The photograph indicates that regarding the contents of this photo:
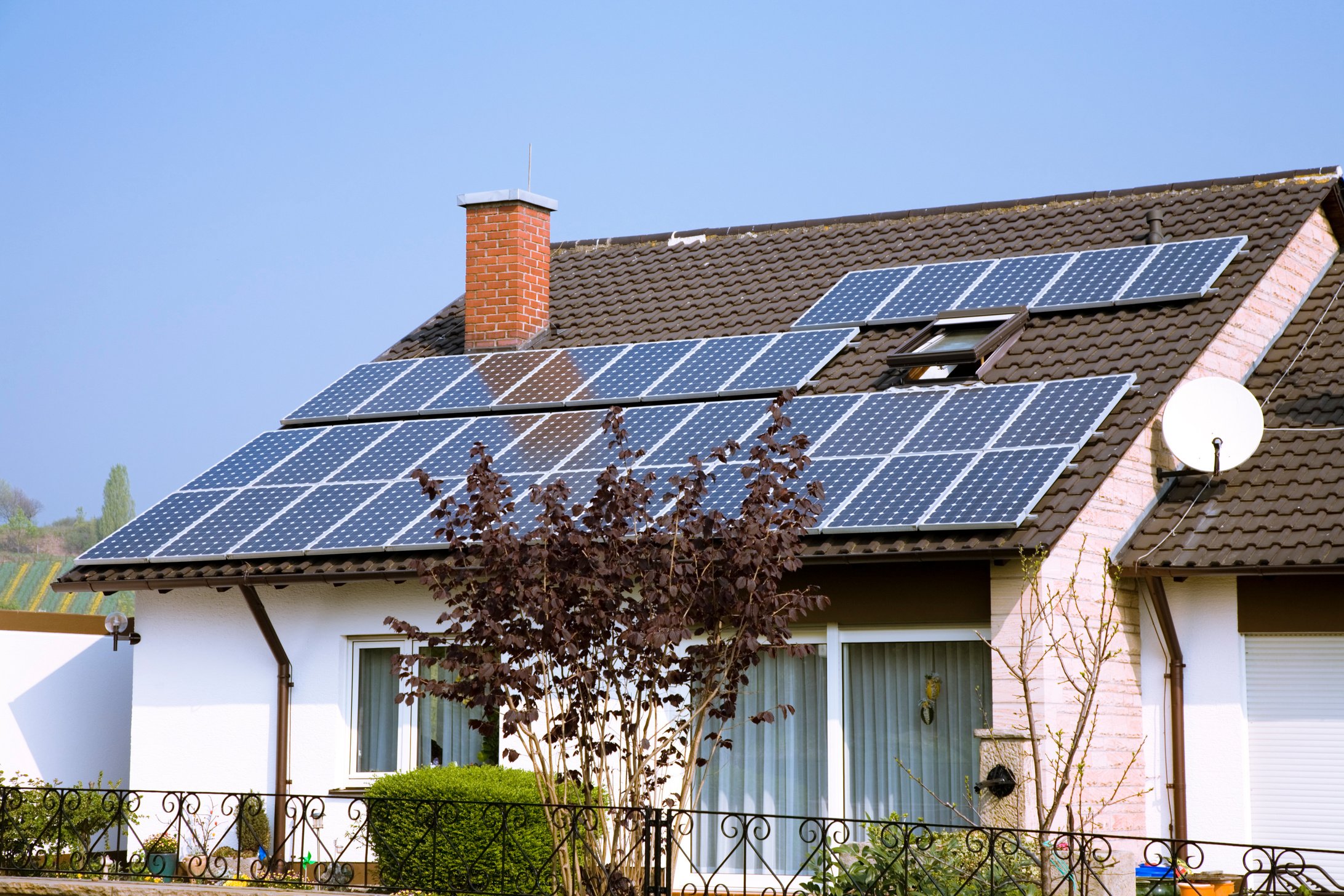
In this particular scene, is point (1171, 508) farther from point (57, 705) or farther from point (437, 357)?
point (57, 705)

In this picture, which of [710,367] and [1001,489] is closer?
[1001,489]

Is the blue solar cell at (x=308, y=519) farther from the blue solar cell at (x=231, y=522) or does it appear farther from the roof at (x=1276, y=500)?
the roof at (x=1276, y=500)

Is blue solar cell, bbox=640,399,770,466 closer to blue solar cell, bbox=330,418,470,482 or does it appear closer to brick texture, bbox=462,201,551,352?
blue solar cell, bbox=330,418,470,482

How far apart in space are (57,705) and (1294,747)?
1279 centimetres

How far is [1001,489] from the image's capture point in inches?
503

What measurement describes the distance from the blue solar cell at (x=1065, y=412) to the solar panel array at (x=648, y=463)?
17mm

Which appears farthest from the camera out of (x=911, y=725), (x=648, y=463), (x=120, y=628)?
(x=120, y=628)

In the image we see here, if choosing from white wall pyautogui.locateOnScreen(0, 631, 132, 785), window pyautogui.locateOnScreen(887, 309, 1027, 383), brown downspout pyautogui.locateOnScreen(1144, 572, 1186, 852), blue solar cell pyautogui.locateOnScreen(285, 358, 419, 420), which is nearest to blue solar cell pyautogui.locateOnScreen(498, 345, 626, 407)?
blue solar cell pyautogui.locateOnScreen(285, 358, 419, 420)

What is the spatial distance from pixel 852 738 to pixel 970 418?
9.59ft

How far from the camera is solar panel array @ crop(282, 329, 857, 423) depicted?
16422mm

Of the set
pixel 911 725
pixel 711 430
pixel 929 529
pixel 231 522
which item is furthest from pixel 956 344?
pixel 231 522

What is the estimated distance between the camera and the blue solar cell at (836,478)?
43.9 ft

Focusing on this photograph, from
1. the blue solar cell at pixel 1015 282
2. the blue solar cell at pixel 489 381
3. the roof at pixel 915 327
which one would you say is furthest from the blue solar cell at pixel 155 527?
the blue solar cell at pixel 1015 282

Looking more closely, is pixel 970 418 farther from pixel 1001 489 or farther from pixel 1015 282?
pixel 1015 282
